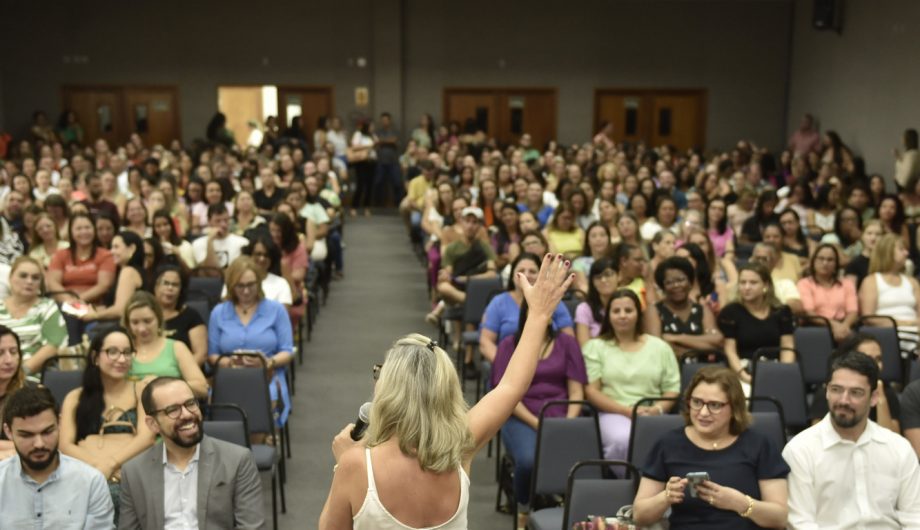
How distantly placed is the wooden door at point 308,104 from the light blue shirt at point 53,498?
48.2 feet

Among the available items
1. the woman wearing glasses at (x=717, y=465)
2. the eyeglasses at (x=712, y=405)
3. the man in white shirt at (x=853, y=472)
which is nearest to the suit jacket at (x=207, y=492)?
the woman wearing glasses at (x=717, y=465)

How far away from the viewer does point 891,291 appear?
716 centimetres

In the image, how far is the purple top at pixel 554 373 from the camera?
17.9ft

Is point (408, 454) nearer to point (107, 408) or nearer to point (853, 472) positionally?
point (853, 472)

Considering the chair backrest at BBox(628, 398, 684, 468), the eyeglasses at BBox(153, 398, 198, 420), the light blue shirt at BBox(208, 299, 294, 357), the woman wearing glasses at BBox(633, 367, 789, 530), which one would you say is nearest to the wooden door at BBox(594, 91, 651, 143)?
the light blue shirt at BBox(208, 299, 294, 357)

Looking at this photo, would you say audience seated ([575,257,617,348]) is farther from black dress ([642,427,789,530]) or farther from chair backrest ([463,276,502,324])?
black dress ([642,427,789,530])

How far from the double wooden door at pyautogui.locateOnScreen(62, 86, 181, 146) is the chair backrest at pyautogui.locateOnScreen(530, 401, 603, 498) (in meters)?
14.8

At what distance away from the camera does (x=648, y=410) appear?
17.6ft

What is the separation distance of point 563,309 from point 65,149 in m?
12.7

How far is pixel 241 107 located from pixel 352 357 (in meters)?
13.2

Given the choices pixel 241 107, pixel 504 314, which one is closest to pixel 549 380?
pixel 504 314

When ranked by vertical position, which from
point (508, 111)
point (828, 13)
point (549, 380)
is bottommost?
point (549, 380)

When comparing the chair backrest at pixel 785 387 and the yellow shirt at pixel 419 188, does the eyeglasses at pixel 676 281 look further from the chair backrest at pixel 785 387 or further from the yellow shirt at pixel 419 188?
the yellow shirt at pixel 419 188

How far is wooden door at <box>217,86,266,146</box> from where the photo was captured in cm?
2008
